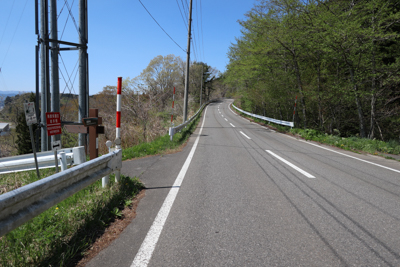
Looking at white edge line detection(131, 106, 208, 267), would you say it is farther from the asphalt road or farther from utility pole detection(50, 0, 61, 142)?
utility pole detection(50, 0, 61, 142)

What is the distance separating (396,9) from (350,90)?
5191mm

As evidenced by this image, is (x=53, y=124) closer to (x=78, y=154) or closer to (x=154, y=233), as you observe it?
(x=78, y=154)

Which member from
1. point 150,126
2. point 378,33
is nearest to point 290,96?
point 378,33

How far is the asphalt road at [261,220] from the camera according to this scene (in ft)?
7.89

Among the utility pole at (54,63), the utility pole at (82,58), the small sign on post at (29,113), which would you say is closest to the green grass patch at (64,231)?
the small sign on post at (29,113)

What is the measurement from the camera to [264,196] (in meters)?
4.13

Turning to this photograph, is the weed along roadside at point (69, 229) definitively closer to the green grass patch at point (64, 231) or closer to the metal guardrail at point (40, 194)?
the green grass patch at point (64, 231)

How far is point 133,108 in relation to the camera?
16.5 meters

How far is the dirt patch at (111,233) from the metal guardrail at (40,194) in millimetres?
667

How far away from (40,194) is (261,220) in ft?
9.08

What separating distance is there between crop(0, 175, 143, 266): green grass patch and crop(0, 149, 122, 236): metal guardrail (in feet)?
1.18

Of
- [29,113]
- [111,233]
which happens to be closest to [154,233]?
[111,233]

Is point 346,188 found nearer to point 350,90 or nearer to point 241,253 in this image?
point 241,253

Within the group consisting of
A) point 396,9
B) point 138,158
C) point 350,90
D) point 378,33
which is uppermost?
point 396,9
